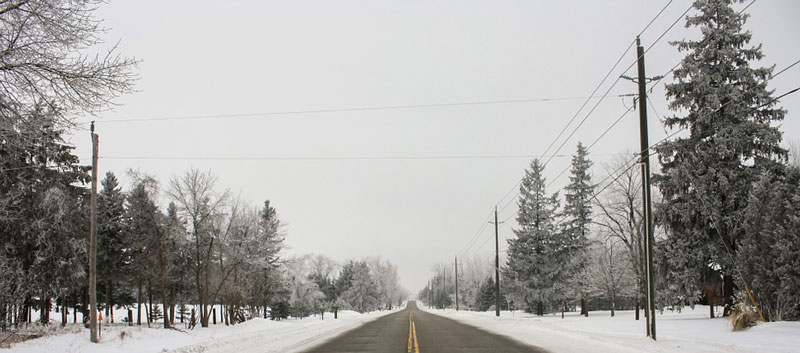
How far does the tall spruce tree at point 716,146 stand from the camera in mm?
26672

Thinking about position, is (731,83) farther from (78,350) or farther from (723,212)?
(78,350)

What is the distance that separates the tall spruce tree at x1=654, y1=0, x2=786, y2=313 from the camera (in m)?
26.7

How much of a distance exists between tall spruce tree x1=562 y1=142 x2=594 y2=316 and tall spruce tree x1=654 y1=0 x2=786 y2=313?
847 inches

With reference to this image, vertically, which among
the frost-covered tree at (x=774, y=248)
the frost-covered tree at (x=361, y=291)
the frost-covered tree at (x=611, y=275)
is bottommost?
the frost-covered tree at (x=361, y=291)

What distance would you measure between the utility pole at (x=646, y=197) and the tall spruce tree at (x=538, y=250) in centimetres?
3229

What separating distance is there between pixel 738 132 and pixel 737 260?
20.1 feet

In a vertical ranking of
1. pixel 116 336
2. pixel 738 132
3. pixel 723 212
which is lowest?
pixel 116 336

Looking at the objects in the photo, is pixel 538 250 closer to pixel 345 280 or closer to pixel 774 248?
pixel 774 248

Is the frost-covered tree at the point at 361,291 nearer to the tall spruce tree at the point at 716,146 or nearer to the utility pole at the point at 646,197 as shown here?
the tall spruce tree at the point at 716,146

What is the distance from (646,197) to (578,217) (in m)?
31.9

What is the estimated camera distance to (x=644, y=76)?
70.2 feet

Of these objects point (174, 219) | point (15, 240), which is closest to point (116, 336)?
point (15, 240)

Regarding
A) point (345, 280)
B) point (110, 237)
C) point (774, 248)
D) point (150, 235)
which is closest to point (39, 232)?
point (150, 235)

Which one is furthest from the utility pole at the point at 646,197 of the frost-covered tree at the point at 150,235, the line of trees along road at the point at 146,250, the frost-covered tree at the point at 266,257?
the frost-covered tree at the point at 266,257
